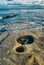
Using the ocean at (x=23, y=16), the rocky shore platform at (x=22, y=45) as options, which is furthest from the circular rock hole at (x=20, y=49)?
the ocean at (x=23, y=16)

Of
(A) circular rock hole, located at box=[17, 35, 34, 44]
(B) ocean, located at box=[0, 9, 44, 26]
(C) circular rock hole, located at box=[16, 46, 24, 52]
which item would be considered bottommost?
(B) ocean, located at box=[0, 9, 44, 26]

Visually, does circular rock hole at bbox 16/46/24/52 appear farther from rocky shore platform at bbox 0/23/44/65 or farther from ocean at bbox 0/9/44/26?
ocean at bbox 0/9/44/26

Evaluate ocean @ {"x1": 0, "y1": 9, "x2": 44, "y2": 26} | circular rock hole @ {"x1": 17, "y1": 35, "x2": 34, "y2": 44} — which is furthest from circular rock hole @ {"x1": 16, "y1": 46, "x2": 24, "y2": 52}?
ocean @ {"x1": 0, "y1": 9, "x2": 44, "y2": 26}

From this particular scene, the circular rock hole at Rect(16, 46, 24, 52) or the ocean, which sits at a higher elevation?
the circular rock hole at Rect(16, 46, 24, 52)

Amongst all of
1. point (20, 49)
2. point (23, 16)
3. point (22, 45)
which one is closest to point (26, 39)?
point (22, 45)

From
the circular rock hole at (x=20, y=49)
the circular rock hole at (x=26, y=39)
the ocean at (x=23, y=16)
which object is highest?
the circular rock hole at (x=20, y=49)

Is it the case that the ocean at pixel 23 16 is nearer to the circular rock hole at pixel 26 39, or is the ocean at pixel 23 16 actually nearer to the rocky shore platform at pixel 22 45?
the rocky shore platform at pixel 22 45

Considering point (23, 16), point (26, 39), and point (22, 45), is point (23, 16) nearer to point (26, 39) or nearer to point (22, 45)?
point (26, 39)
